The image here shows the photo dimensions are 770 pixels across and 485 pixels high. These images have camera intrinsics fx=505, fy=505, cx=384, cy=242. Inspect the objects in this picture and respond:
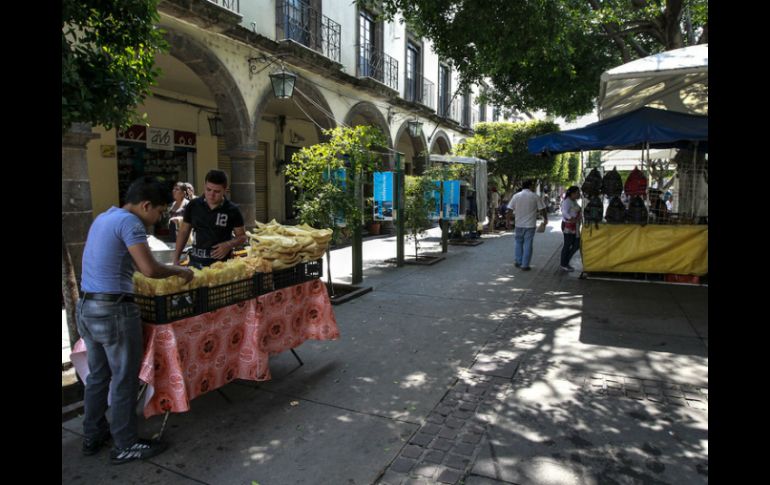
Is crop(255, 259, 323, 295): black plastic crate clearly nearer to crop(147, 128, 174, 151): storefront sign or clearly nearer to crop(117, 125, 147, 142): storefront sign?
crop(117, 125, 147, 142): storefront sign

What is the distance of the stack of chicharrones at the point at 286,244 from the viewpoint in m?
4.32

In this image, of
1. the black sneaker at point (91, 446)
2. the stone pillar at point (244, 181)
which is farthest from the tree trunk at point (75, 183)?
the stone pillar at point (244, 181)

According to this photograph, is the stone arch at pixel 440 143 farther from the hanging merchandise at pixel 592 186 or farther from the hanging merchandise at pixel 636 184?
the hanging merchandise at pixel 636 184

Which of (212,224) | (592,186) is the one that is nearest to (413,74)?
(592,186)

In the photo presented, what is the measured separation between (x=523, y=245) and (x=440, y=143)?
14.4 meters

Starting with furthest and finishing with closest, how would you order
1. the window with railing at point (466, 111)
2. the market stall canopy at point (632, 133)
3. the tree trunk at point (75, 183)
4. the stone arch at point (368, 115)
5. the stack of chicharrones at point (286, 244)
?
1. the window with railing at point (466, 111)
2. the stone arch at point (368, 115)
3. the market stall canopy at point (632, 133)
4. the tree trunk at point (75, 183)
5. the stack of chicharrones at point (286, 244)

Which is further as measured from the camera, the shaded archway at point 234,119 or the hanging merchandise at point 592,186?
the shaded archway at point 234,119

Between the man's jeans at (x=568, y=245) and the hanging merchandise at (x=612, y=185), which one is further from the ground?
the hanging merchandise at (x=612, y=185)

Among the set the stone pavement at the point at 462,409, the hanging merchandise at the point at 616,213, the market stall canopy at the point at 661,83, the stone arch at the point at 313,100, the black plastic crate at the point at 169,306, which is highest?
the stone arch at the point at 313,100

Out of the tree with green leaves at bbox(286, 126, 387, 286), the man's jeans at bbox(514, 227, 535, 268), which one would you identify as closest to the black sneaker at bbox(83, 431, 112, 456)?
the tree with green leaves at bbox(286, 126, 387, 286)

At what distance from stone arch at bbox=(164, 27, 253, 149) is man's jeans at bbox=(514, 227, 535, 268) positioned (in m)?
6.13

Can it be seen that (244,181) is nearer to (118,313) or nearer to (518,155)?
(118,313)

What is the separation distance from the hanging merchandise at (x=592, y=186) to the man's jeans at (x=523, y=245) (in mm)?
1449
